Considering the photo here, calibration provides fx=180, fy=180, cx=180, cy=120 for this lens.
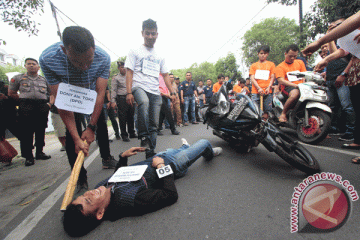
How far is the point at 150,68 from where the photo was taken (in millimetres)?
3006

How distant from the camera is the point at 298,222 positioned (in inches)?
47.0

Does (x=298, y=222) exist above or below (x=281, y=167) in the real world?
above

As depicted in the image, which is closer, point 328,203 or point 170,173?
point 328,203

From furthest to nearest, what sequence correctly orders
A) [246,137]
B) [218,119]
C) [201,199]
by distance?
[218,119] < [246,137] < [201,199]

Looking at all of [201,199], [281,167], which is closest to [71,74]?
[201,199]

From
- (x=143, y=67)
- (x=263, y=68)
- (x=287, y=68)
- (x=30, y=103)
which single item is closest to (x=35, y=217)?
(x=143, y=67)

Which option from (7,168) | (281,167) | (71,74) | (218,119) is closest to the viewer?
(71,74)

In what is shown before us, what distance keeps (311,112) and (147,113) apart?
2.78 metres

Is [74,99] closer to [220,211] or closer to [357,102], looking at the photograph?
[220,211]

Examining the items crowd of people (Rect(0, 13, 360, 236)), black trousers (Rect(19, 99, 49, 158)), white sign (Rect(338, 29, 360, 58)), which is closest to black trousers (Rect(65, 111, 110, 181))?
crowd of people (Rect(0, 13, 360, 236))

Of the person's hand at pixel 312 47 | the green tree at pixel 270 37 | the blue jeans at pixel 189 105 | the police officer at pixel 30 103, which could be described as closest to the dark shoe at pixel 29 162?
the police officer at pixel 30 103

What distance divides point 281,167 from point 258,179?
1.52 ft

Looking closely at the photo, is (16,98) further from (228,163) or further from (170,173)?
(228,163)

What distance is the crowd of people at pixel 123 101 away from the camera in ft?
4.91
